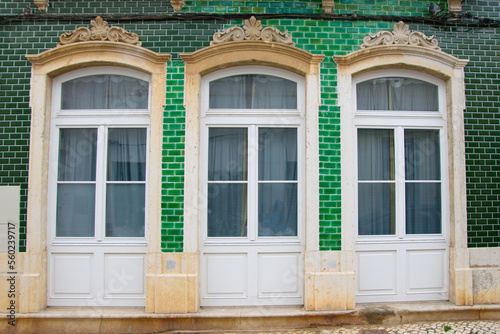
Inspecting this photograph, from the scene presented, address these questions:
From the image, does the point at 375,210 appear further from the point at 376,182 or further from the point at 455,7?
the point at 455,7

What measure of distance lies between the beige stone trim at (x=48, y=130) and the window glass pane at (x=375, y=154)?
249 centimetres

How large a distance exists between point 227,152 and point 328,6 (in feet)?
7.11

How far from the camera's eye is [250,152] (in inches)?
188

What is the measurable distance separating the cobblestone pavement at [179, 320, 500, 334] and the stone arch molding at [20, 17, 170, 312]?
2051mm

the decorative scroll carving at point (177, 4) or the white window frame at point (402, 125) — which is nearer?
the decorative scroll carving at point (177, 4)

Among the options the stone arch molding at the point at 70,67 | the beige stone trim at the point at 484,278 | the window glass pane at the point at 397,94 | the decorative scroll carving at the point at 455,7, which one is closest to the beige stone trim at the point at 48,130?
the stone arch molding at the point at 70,67

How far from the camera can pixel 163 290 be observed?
14.6ft

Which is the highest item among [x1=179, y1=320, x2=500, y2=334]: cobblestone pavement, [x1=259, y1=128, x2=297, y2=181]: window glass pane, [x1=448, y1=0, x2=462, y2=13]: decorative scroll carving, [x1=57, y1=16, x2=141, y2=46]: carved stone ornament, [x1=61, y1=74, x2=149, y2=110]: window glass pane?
[x1=448, y1=0, x2=462, y2=13]: decorative scroll carving

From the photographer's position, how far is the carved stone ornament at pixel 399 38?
15.6 ft

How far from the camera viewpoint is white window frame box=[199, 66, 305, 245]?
15.5 feet

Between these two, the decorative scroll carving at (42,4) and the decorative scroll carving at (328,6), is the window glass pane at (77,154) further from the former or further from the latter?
the decorative scroll carving at (328,6)

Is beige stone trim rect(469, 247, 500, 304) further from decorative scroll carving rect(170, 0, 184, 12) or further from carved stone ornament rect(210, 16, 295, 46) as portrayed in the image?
decorative scroll carving rect(170, 0, 184, 12)

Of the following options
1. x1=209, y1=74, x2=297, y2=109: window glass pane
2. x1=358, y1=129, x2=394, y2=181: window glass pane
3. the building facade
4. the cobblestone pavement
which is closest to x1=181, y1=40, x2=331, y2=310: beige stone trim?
the building facade

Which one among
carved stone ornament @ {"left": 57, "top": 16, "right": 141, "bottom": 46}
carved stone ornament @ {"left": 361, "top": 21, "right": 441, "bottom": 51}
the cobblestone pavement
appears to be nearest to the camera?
the cobblestone pavement
